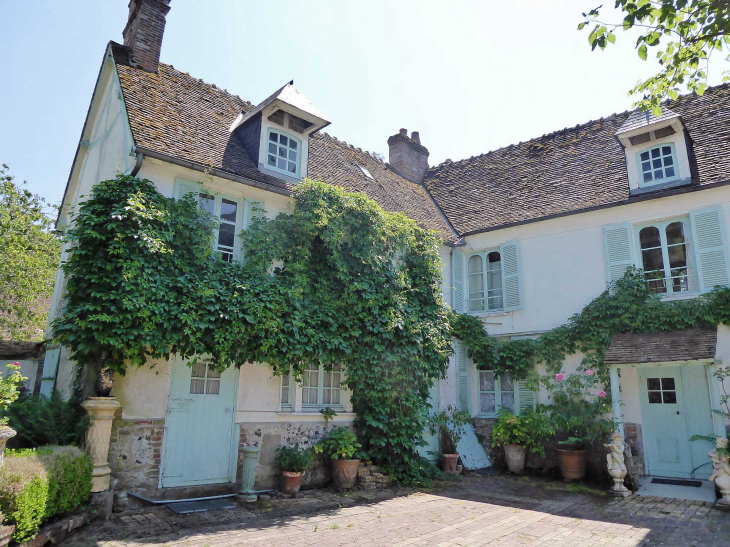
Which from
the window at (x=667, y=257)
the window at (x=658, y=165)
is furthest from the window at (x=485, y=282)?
the window at (x=658, y=165)

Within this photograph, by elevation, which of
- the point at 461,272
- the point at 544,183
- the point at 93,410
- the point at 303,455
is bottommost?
the point at 303,455

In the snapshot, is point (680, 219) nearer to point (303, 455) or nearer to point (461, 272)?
point (461, 272)

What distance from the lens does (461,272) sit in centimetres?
1365

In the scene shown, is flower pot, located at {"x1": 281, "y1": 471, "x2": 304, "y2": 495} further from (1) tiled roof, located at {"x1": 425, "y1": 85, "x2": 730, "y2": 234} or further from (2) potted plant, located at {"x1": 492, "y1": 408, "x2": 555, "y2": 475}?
(1) tiled roof, located at {"x1": 425, "y1": 85, "x2": 730, "y2": 234}

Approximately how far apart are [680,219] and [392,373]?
23.3ft

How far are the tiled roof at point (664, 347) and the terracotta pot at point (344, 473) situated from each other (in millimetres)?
5389

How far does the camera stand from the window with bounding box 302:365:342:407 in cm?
965

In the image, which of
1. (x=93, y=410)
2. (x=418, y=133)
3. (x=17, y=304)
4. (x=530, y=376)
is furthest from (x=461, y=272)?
(x=17, y=304)

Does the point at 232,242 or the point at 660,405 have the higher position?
the point at 232,242

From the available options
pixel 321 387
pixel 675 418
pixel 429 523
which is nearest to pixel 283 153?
pixel 321 387

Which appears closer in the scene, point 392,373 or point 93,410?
point 93,410

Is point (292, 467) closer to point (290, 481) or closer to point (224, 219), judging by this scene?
point (290, 481)

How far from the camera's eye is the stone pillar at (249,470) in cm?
786

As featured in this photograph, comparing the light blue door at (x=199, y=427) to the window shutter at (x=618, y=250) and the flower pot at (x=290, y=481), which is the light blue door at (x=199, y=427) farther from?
the window shutter at (x=618, y=250)
